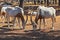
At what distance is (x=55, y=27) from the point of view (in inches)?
529

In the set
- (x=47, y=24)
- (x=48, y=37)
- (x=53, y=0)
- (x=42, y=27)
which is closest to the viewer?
(x=48, y=37)

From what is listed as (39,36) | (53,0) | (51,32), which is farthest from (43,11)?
(53,0)

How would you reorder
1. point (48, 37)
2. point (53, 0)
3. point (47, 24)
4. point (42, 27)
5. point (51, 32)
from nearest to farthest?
point (48, 37) < point (51, 32) < point (42, 27) < point (47, 24) < point (53, 0)

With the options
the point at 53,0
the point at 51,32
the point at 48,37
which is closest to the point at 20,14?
the point at 51,32

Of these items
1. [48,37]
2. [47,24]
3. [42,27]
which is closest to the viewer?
[48,37]

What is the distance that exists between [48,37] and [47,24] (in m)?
4.08

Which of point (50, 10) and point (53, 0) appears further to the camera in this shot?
point (53, 0)

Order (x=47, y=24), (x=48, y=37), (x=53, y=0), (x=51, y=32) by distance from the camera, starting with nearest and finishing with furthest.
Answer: (x=48, y=37)
(x=51, y=32)
(x=47, y=24)
(x=53, y=0)

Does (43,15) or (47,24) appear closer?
(43,15)

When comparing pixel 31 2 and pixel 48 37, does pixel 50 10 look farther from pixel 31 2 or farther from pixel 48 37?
pixel 31 2

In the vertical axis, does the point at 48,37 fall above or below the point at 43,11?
below

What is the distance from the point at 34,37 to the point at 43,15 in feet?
6.69

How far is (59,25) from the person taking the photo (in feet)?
46.0

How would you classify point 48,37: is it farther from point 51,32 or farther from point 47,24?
point 47,24
